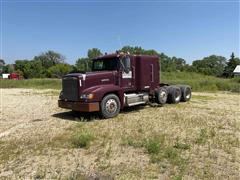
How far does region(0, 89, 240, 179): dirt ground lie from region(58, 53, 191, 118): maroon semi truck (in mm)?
602

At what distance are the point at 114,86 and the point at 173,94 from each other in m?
4.16

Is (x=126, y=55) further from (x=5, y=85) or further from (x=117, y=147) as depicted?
(x=5, y=85)

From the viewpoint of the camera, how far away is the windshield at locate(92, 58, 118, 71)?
10.8 metres

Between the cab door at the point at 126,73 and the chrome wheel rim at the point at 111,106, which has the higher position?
the cab door at the point at 126,73

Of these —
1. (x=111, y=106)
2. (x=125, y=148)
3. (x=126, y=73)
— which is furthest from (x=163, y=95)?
(x=125, y=148)

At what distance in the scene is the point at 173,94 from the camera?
44.2 feet

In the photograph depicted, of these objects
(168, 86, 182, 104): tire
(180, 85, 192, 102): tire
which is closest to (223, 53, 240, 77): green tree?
(180, 85, 192, 102): tire

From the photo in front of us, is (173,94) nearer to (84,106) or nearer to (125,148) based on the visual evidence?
(84,106)

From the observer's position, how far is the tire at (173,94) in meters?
13.4

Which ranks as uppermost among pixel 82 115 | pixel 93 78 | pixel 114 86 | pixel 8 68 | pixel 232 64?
pixel 8 68

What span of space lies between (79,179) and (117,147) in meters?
1.89

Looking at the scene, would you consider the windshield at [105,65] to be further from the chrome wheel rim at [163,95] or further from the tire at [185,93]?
the tire at [185,93]

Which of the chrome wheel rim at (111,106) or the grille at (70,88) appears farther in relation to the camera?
the chrome wheel rim at (111,106)

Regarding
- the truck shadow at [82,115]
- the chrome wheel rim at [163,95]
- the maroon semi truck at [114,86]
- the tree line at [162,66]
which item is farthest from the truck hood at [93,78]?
the tree line at [162,66]
